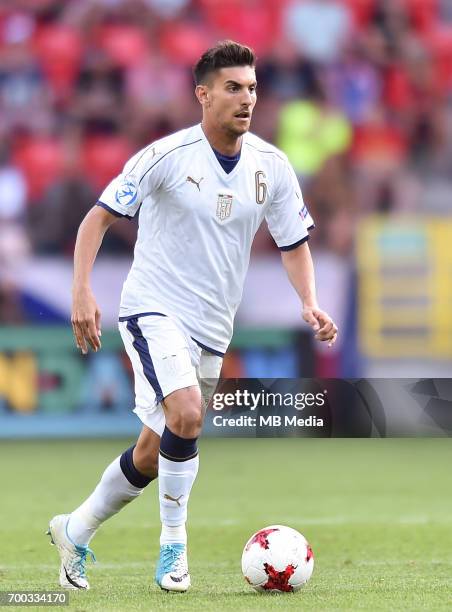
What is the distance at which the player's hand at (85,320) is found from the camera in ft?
15.6

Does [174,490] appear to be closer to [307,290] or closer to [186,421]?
[186,421]

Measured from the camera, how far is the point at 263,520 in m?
7.58

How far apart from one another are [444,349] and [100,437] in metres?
3.50

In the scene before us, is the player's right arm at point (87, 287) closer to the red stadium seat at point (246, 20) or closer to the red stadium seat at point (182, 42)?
the red stadium seat at point (182, 42)

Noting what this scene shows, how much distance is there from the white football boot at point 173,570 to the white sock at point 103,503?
332 millimetres

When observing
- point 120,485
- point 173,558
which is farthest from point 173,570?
point 120,485

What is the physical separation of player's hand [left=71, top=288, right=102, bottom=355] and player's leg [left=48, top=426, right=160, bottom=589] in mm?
600

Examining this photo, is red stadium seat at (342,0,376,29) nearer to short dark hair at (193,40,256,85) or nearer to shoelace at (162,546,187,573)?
short dark hair at (193,40,256,85)

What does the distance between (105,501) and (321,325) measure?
45.2 inches

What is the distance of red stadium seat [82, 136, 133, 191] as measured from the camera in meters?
14.0

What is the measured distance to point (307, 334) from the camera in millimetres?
12266

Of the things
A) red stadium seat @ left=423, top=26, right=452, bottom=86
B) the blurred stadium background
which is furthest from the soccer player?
red stadium seat @ left=423, top=26, right=452, bottom=86

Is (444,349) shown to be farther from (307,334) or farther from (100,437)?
(100,437)

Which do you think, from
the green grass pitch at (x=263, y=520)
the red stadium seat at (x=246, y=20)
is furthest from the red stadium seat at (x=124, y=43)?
the green grass pitch at (x=263, y=520)
